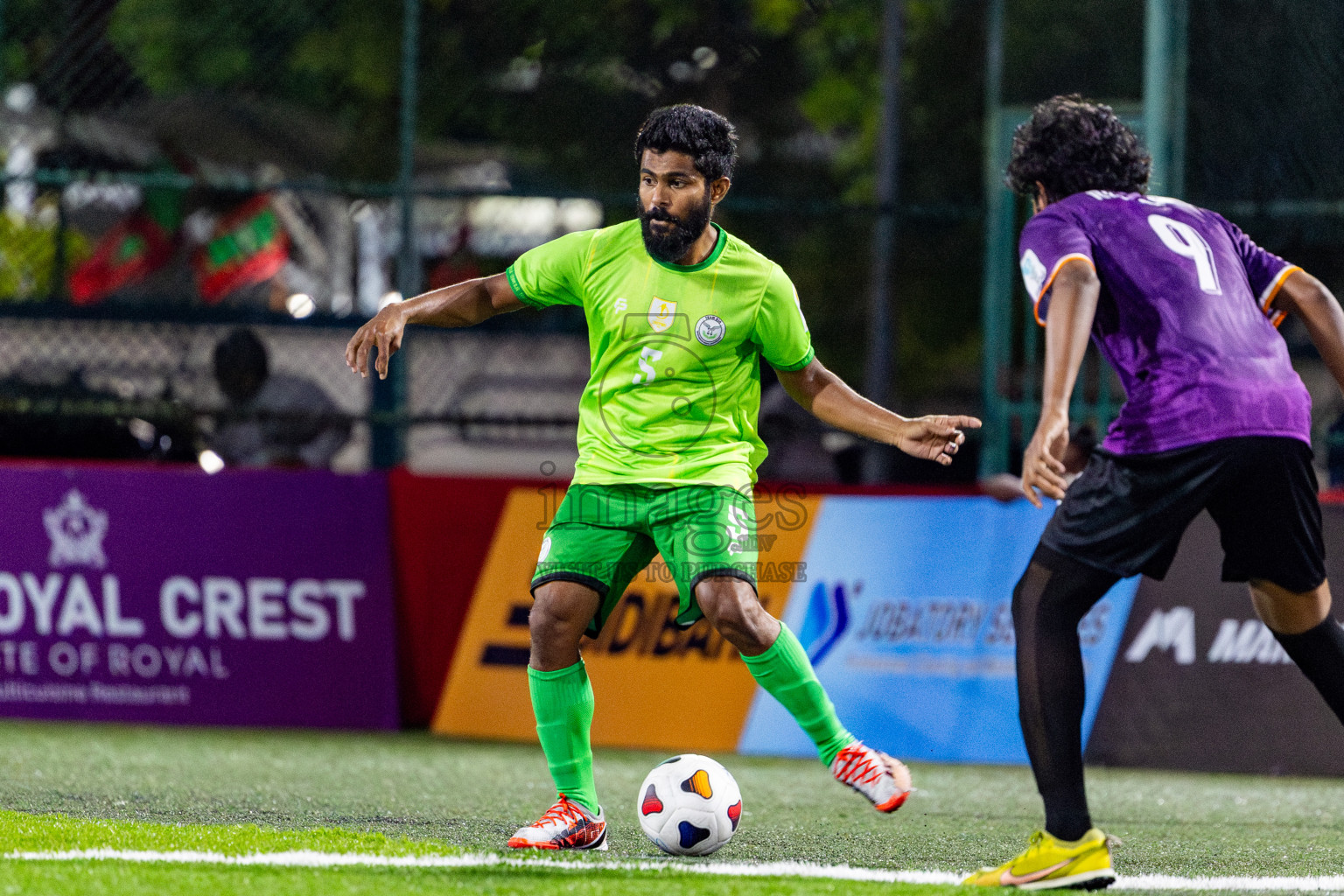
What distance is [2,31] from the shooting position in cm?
947

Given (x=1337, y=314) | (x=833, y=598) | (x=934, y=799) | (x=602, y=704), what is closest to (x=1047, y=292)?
(x=1337, y=314)

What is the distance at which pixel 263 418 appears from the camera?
923cm

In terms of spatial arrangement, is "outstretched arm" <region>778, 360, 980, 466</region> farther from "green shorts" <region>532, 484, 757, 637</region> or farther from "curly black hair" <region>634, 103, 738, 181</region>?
"curly black hair" <region>634, 103, 738, 181</region>

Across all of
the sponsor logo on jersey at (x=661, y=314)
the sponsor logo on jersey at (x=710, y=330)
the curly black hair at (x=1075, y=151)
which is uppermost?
the curly black hair at (x=1075, y=151)

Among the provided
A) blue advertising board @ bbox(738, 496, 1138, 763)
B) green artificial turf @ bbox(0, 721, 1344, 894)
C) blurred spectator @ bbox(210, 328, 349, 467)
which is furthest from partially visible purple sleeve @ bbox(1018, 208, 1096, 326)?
blurred spectator @ bbox(210, 328, 349, 467)

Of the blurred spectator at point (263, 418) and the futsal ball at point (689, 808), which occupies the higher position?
the blurred spectator at point (263, 418)

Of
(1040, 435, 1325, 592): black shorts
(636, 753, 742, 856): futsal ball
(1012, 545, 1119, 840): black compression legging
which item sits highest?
(1040, 435, 1325, 592): black shorts

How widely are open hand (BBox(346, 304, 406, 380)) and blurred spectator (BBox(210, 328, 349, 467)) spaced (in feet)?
15.2

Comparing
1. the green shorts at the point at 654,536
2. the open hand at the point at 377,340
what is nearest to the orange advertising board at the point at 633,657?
the green shorts at the point at 654,536

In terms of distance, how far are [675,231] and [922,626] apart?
3529mm

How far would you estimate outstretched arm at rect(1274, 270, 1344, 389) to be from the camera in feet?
14.1

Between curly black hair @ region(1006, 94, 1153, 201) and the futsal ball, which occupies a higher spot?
curly black hair @ region(1006, 94, 1153, 201)

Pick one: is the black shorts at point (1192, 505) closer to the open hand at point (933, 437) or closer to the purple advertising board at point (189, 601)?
the open hand at point (933, 437)

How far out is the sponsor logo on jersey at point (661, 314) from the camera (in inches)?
188
